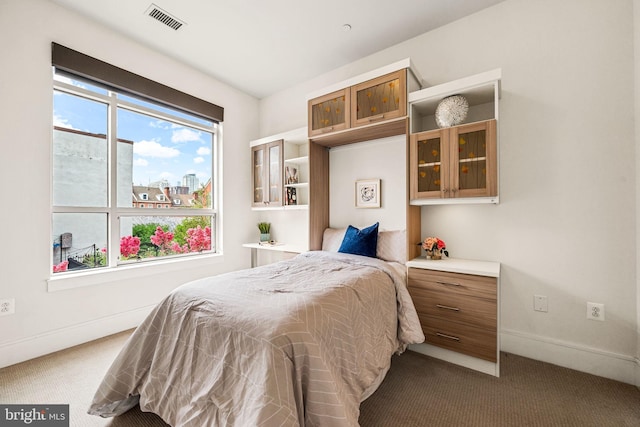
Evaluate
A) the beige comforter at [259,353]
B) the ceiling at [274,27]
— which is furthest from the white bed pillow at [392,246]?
the ceiling at [274,27]

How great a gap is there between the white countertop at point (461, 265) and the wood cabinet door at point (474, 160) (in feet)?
1.82

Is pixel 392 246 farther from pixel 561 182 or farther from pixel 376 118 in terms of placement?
pixel 561 182

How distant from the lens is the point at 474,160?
212 centimetres

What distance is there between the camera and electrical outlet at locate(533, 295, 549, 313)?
2.15m

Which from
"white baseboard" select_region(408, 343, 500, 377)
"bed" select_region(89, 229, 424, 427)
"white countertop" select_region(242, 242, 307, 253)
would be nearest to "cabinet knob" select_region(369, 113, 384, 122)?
"bed" select_region(89, 229, 424, 427)

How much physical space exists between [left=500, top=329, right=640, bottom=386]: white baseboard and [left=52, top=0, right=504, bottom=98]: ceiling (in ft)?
9.35

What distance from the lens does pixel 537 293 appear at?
2188mm

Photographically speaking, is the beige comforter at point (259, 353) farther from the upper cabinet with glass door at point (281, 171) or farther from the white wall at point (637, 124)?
the upper cabinet with glass door at point (281, 171)

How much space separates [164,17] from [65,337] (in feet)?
9.89

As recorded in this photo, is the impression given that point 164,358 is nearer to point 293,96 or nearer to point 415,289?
point 415,289

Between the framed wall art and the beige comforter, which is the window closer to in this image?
the beige comforter

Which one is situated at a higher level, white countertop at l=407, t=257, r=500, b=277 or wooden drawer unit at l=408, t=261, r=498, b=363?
white countertop at l=407, t=257, r=500, b=277

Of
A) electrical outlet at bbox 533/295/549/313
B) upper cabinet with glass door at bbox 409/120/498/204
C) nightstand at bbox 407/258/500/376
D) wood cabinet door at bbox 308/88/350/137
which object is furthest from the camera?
wood cabinet door at bbox 308/88/350/137

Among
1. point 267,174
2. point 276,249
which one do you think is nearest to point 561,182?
point 276,249
